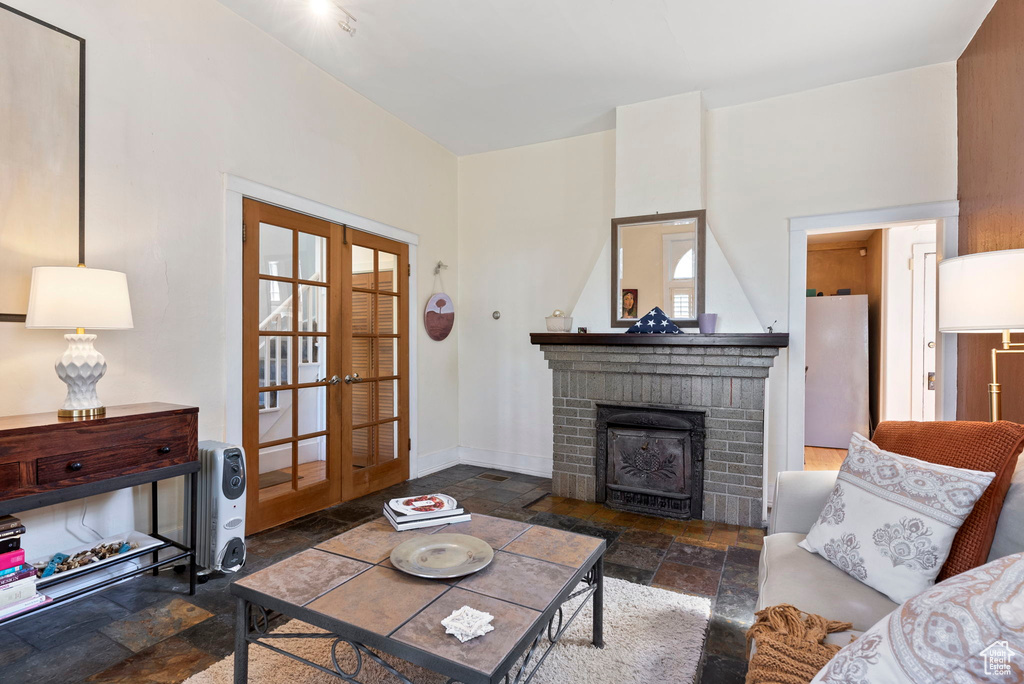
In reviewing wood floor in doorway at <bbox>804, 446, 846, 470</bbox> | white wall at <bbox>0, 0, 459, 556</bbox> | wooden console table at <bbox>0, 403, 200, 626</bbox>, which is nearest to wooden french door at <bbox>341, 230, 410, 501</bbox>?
white wall at <bbox>0, 0, 459, 556</bbox>

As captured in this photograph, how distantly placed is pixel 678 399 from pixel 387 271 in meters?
2.39

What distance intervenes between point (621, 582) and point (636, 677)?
72 centimetres

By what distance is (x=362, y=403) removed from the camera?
3824 mm

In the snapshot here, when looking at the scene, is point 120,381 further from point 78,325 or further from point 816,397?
point 816,397

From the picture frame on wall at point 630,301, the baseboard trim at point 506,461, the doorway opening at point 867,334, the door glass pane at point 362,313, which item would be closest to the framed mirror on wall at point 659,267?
the picture frame on wall at point 630,301

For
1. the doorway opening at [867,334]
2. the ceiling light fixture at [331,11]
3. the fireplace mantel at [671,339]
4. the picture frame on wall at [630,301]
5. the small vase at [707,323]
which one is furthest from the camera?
the doorway opening at [867,334]

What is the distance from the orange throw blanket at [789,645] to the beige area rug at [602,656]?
22.4 inches

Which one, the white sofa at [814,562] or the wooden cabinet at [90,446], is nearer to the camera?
the white sofa at [814,562]

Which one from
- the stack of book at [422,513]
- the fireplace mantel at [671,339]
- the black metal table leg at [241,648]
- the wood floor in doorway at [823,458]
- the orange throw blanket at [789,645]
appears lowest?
the wood floor in doorway at [823,458]

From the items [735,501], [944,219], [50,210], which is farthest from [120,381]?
[944,219]

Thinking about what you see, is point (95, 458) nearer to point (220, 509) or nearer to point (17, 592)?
point (17, 592)

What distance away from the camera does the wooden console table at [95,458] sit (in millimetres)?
1777

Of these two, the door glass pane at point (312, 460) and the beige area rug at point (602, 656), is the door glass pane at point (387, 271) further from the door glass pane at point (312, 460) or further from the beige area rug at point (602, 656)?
the beige area rug at point (602, 656)

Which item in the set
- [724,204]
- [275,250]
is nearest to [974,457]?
[724,204]
